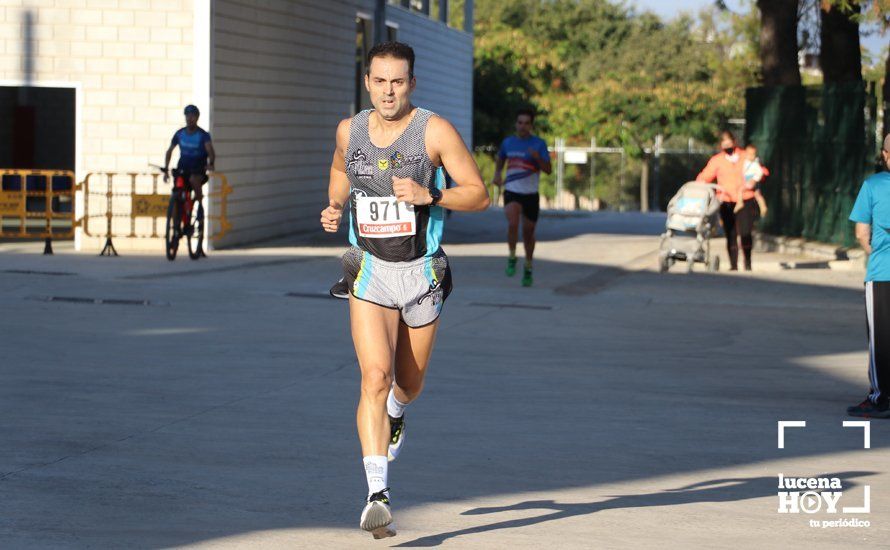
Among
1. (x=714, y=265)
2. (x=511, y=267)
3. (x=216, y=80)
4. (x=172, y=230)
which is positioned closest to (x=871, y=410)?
(x=511, y=267)

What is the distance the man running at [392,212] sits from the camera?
7.08 metres

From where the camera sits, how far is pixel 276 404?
33.7 feet

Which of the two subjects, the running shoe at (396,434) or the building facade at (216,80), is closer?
the running shoe at (396,434)

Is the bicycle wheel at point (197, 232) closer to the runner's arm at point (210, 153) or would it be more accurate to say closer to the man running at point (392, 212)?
the runner's arm at point (210, 153)

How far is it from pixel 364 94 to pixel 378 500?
2845 cm

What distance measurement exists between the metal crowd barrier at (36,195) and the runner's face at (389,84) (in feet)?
51.0

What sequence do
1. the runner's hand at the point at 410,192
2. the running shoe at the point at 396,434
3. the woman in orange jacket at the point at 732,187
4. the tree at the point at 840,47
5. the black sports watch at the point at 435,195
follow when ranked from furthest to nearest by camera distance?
the tree at the point at 840,47 → the woman in orange jacket at the point at 732,187 → the running shoe at the point at 396,434 → the black sports watch at the point at 435,195 → the runner's hand at the point at 410,192

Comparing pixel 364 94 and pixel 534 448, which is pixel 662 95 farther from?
pixel 534 448

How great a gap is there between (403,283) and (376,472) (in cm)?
89

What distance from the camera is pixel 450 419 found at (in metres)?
9.88

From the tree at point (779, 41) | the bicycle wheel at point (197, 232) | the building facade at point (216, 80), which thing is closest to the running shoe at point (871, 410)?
the bicycle wheel at point (197, 232)

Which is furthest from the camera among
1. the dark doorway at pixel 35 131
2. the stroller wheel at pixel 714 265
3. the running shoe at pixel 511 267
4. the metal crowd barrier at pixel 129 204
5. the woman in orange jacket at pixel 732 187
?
the dark doorway at pixel 35 131

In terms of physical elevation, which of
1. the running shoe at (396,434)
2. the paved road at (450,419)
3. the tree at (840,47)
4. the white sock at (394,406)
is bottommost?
the paved road at (450,419)

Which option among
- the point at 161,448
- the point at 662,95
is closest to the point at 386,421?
the point at 161,448
